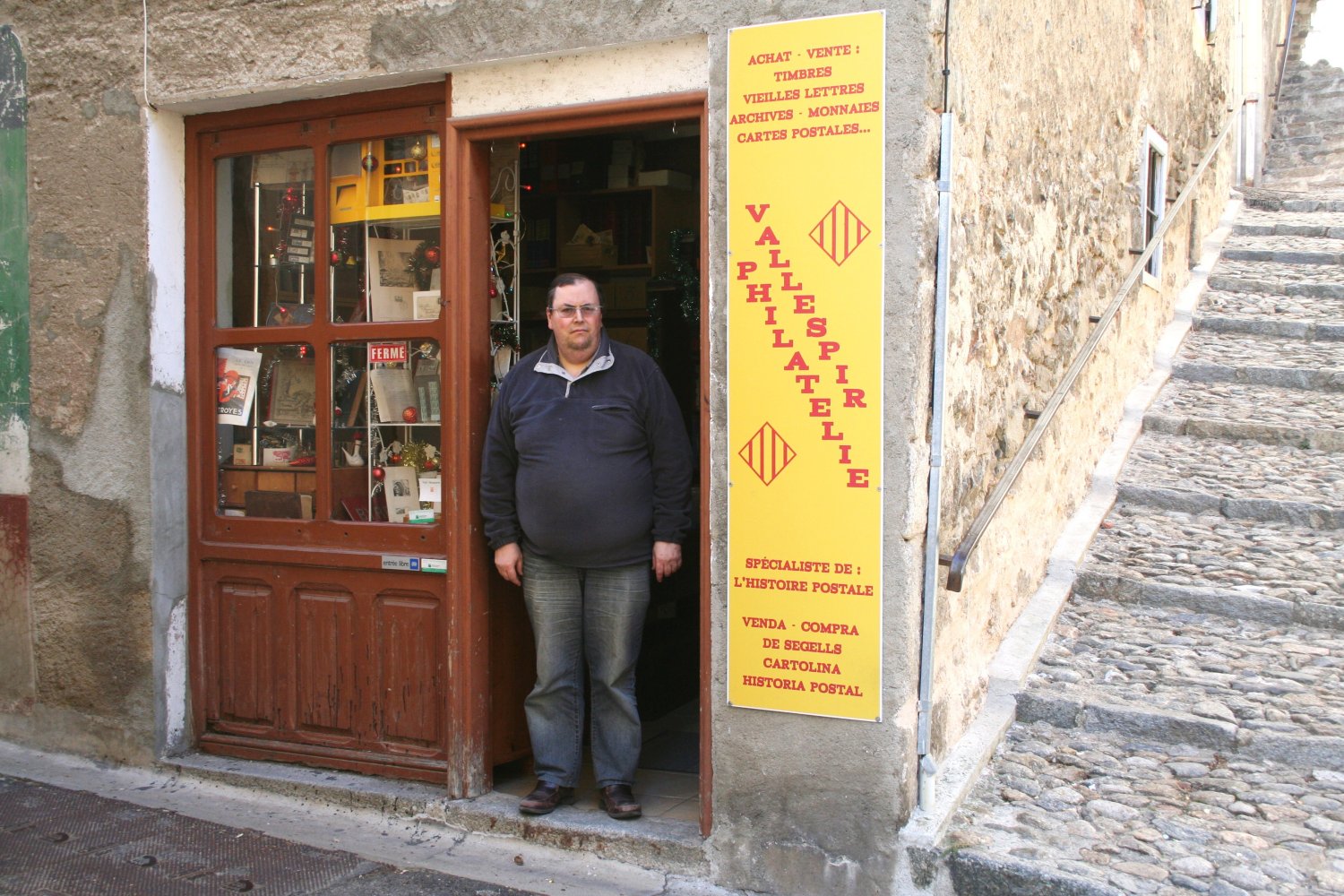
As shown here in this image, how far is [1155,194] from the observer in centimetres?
810

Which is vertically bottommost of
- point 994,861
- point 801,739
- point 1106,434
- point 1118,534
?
Result: point 994,861

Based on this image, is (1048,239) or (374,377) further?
(1048,239)

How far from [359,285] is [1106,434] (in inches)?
170

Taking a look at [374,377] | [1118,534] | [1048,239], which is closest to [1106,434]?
[1118,534]

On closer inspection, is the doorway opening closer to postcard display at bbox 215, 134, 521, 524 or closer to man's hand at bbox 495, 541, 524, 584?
postcard display at bbox 215, 134, 521, 524

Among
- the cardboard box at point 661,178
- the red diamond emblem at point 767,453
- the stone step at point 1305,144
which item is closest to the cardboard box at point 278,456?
the red diamond emblem at point 767,453

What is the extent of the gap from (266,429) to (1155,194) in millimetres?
5981

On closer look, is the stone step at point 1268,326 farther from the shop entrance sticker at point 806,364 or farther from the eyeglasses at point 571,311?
the eyeglasses at point 571,311

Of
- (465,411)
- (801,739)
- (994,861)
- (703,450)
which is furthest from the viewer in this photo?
(465,411)

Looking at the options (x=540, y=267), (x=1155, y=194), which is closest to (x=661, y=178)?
(x=540, y=267)

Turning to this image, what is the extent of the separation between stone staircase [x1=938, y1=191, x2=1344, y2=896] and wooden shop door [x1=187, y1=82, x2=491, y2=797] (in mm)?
2054

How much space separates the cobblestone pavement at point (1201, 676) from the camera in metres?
3.58

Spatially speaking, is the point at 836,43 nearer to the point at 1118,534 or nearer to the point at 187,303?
the point at 187,303

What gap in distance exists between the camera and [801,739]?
380 centimetres
